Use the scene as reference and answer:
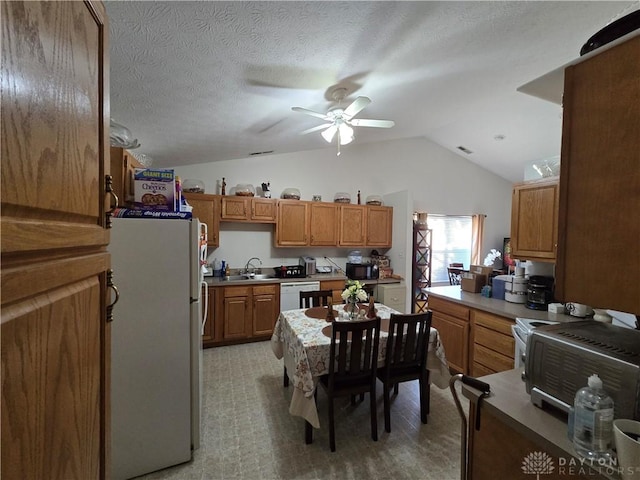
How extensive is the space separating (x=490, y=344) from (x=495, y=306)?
0.36 m

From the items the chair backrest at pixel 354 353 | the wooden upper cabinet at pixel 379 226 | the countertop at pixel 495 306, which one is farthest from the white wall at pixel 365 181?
the chair backrest at pixel 354 353

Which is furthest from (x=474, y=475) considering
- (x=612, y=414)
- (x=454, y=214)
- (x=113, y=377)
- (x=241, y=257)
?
(x=454, y=214)

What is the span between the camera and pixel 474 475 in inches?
46.1

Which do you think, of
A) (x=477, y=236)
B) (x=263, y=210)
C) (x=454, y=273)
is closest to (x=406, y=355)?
(x=263, y=210)

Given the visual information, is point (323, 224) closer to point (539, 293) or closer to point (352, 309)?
point (352, 309)

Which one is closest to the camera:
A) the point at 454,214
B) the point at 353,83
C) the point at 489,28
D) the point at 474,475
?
the point at 474,475

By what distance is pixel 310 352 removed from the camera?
1973mm

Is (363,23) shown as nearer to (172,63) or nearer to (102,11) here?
(172,63)

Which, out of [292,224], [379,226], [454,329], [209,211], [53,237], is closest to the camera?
[53,237]

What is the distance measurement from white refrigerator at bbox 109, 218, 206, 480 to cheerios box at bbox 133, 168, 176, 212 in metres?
0.16

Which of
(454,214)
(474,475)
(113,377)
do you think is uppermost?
(454,214)

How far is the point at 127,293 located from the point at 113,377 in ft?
1.66

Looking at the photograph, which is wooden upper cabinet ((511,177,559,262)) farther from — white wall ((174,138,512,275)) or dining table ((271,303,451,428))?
white wall ((174,138,512,275))

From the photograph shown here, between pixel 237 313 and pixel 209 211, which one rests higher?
pixel 209 211
